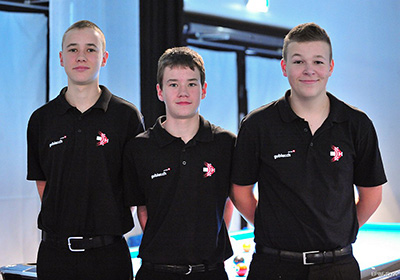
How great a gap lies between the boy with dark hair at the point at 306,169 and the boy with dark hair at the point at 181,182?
4.4 inches

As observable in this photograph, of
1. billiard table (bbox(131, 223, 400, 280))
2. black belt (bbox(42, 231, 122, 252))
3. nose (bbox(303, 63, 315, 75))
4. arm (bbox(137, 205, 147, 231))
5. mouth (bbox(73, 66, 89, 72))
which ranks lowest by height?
billiard table (bbox(131, 223, 400, 280))

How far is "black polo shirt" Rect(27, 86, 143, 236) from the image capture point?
6.84 feet

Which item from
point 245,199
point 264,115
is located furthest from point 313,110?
point 245,199

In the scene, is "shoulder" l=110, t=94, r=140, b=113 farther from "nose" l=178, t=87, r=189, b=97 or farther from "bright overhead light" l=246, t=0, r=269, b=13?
"bright overhead light" l=246, t=0, r=269, b=13

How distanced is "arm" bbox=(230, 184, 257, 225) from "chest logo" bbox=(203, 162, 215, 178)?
0.12 metres

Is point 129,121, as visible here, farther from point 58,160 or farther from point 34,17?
point 34,17

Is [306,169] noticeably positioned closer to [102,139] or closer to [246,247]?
[102,139]

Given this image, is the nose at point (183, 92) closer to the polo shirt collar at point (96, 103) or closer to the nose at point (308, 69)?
the polo shirt collar at point (96, 103)

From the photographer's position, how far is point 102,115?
2.17m

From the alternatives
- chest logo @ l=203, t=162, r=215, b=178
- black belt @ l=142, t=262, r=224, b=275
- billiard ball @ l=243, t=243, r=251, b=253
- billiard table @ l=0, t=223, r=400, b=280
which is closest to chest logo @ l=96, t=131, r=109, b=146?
chest logo @ l=203, t=162, r=215, b=178

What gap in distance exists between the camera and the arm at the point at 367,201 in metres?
2.07

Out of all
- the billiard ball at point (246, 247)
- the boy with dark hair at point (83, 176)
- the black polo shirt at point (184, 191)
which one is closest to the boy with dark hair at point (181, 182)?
the black polo shirt at point (184, 191)

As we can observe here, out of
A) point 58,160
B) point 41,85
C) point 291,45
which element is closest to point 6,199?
point 41,85

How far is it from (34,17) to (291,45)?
3385mm
